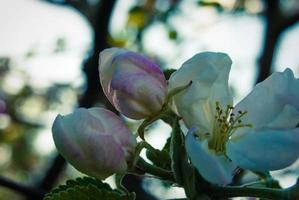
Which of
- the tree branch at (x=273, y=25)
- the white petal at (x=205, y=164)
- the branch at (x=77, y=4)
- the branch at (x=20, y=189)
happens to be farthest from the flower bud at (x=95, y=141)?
the branch at (x=77, y=4)

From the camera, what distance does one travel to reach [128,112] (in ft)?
3.55

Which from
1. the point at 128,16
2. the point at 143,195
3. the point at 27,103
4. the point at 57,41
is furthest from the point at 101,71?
the point at 27,103

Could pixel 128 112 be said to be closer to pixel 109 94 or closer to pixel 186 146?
pixel 109 94

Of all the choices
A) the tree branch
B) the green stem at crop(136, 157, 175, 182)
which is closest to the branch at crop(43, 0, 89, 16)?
the tree branch

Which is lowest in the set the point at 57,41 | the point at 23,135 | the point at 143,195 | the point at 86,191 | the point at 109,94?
the point at 23,135

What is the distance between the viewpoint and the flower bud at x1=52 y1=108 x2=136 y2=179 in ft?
3.32

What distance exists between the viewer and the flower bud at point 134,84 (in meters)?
1.07

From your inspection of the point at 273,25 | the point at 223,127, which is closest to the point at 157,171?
the point at 223,127

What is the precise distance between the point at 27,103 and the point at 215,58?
341 centimetres

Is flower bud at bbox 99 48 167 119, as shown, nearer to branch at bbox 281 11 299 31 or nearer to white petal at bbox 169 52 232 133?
white petal at bbox 169 52 232 133

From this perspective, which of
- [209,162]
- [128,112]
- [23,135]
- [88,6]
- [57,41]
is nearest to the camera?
[209,162]

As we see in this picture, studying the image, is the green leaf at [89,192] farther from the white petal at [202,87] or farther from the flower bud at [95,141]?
the white petal at [202,87]

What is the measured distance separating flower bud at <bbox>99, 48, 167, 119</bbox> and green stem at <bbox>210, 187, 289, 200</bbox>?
155 millimetres

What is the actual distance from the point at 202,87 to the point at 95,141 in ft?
0.67
